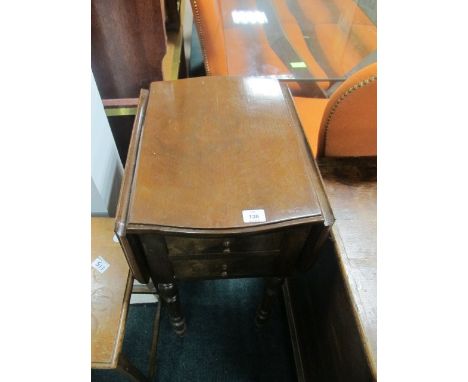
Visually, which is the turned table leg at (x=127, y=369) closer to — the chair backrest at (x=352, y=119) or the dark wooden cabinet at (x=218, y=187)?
the dark wooden cabinet at (x=218, y=187)

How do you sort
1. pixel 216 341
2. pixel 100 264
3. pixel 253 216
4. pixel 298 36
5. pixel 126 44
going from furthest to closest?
pixel 298 36 → pixel 216 341 → pixel 126 44 → pixel 100 264 → pixel 253 216

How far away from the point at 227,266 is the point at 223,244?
14cm

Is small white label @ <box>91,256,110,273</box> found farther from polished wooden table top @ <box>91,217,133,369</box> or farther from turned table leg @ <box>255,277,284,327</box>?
turned table leg @ <box>255,277,284,327</box>

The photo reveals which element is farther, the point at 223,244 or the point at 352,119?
the point at 352,119

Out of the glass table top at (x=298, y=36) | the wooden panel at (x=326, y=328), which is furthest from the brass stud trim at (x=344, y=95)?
the glass table top at (x=298, y=36)

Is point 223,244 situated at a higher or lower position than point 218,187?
lower

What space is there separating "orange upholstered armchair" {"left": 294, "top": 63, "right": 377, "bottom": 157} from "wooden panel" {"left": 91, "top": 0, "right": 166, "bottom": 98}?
51 cm

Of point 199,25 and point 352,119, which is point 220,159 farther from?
point 199,25

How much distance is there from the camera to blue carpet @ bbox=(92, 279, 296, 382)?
3.60 feet

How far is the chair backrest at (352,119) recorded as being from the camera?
0.78m

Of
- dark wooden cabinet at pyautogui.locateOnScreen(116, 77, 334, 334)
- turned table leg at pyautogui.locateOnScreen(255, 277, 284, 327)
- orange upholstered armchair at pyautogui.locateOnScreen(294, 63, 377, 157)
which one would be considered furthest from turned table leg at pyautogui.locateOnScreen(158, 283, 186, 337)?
orange upholstered armchair at pyautogui.locateOnScreen(294, 63, 377, 157)

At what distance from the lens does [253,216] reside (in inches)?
24.1

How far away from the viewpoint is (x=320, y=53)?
1.53 meters

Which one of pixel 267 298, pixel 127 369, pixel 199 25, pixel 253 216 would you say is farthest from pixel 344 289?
pixel 199 25
